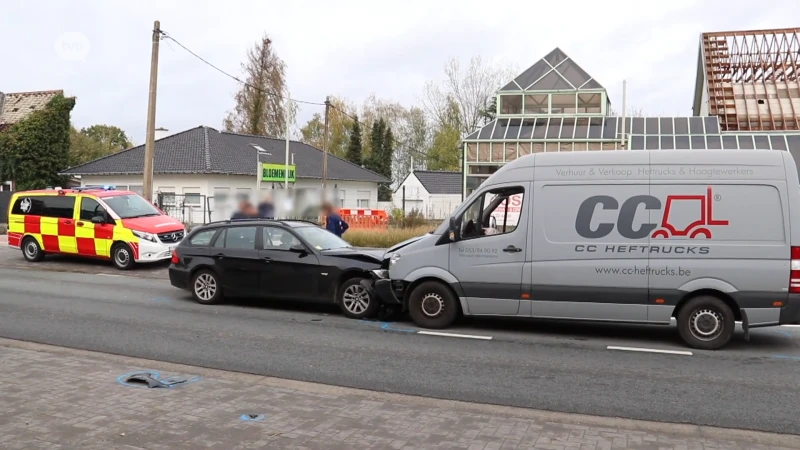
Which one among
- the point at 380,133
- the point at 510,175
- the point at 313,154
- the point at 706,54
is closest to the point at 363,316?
the point at 510,175

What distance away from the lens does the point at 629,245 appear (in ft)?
27.7

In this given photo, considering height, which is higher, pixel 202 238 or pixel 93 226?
pixel 93 226

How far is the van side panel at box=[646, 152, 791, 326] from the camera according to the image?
7977 mm

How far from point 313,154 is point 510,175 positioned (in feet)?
126

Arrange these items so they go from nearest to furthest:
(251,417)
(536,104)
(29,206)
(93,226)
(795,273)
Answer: (251,417) → (795,273) → (93,226) → (29,206) → (536,104)

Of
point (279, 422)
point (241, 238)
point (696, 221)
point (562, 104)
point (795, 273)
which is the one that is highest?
point (562, 104)

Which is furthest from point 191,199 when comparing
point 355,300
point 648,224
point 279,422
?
point 279,422

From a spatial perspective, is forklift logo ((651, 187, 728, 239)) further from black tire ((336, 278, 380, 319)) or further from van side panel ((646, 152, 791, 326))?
black tire ((336, 278, 380, 319))

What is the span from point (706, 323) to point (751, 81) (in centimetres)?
3861

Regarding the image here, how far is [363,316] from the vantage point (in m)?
10.1

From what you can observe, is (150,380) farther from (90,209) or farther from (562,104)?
(562,104)

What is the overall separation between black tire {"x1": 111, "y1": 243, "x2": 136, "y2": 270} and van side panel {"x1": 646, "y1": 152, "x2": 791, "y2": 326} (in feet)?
39.0

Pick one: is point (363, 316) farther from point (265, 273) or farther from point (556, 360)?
point (556, 360)

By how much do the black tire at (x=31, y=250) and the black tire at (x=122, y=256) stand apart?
254 centimetres
